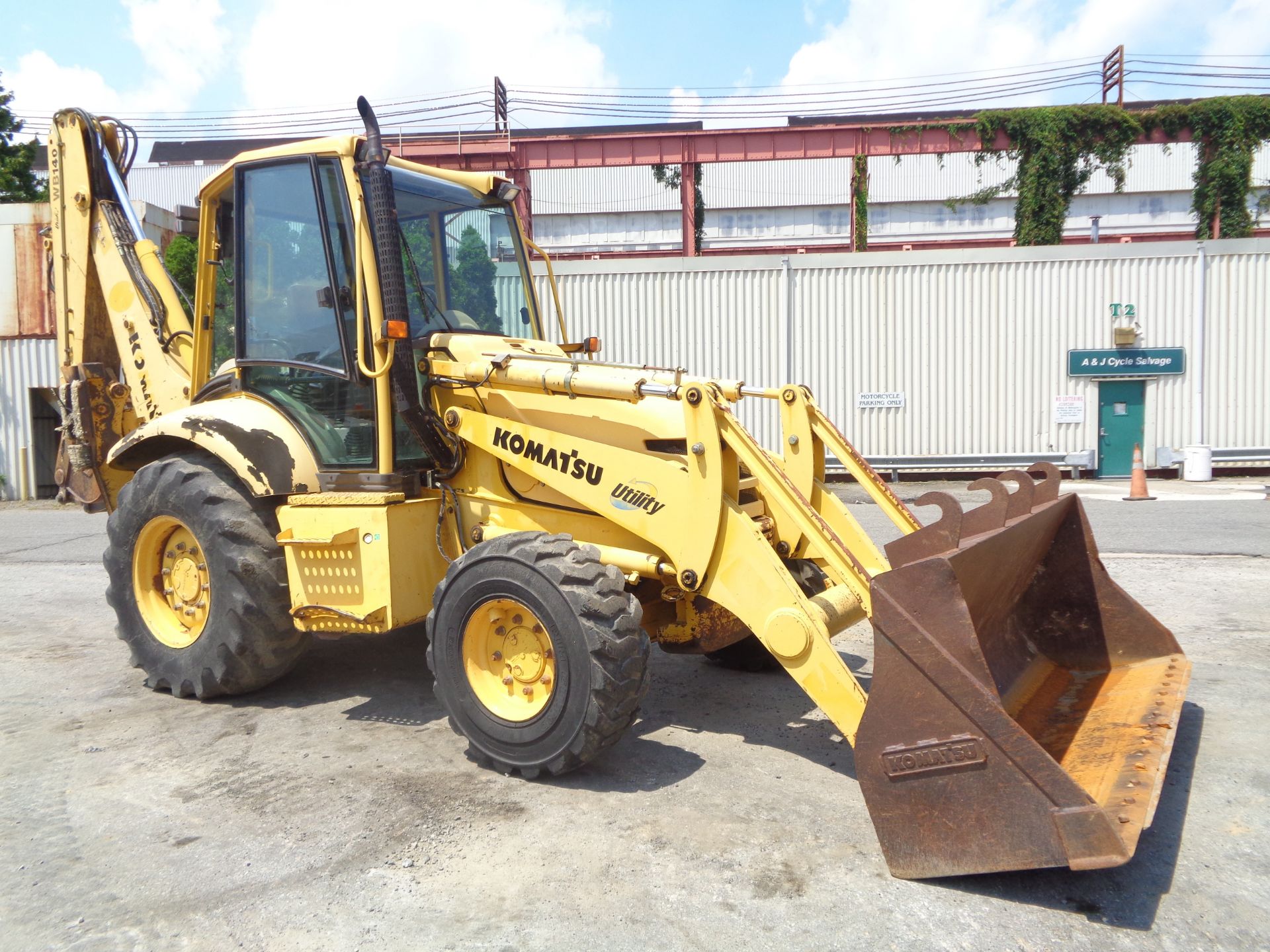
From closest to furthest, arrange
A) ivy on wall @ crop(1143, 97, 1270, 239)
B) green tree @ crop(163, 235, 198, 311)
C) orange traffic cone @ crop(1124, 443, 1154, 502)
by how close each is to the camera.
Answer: green tree @ crop(163, 235, 198, 311) → orange traffic cone @ crop(1124, 443, 1154, 502) → ivy on wall @ crop(1143, 97, 1270, 239)

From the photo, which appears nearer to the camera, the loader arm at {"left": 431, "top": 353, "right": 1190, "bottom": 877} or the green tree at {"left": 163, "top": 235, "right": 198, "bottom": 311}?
the loader arm at {"left": 431, "top": 353, "right": 1190, "bottom": 877}

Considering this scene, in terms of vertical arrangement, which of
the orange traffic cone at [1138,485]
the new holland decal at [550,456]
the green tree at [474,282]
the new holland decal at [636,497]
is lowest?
the orange traffic cone at [1138,485]

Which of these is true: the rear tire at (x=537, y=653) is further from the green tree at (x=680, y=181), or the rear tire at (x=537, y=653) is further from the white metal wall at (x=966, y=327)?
the green tree at (x=680, y=181)

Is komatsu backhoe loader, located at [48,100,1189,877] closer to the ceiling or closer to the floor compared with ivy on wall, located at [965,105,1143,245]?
closer to the floor

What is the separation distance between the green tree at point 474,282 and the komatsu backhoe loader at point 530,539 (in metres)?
0.02

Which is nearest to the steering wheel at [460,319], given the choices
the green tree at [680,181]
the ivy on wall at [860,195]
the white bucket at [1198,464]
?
the white bucket at [1198,464]

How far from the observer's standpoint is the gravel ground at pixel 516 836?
10.00 ft

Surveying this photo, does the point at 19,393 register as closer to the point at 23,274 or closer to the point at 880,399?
the point at 23,274

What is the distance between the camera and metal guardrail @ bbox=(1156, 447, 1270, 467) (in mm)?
17797

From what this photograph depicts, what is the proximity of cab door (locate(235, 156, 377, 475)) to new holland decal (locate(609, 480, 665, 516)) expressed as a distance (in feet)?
4.43

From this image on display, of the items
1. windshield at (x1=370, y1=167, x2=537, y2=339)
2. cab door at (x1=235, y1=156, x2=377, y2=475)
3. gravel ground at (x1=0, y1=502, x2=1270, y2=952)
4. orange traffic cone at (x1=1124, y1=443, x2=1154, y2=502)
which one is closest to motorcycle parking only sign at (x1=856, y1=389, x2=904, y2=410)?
orange traffic cone at (x1=1124, y1=443, x2=1154, y2=502)

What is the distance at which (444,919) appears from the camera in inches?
123

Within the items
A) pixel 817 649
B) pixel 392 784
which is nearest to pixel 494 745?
pixel 392 784

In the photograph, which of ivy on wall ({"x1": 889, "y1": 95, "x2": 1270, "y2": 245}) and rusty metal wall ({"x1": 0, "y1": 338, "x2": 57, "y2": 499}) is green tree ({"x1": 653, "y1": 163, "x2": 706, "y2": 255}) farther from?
rusty metal wall ({"x1": 0, "y1": 338, "x2": 57, "y2": 499})
